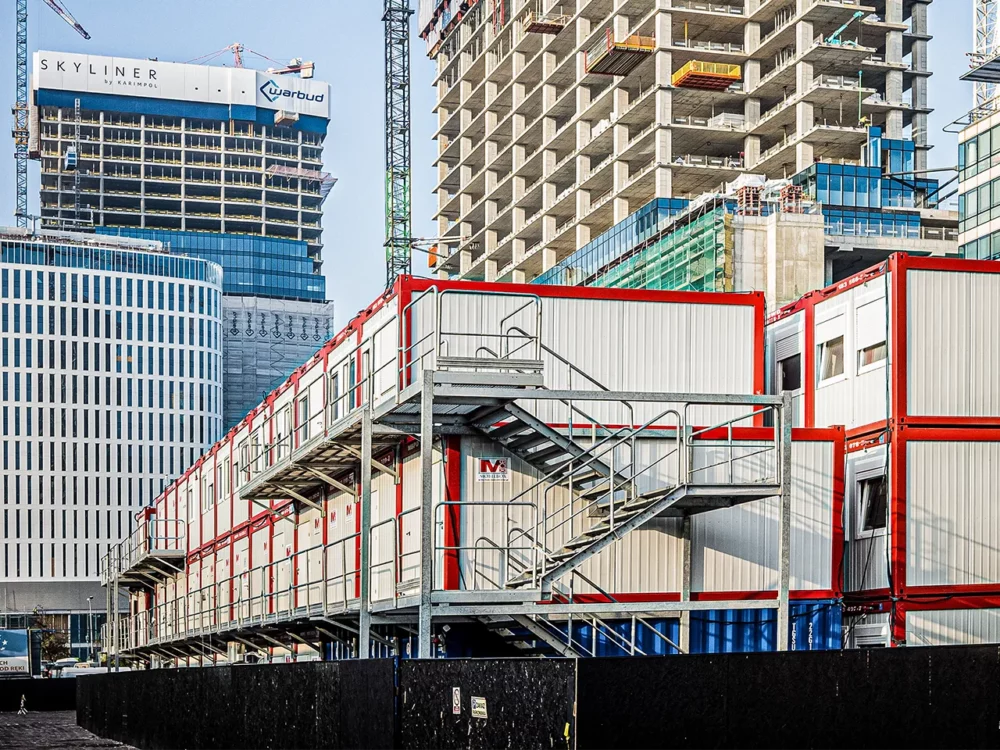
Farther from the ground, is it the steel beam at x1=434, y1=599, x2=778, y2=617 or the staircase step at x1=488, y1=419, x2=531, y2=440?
the staircase step at x1=488, y1=419, x2=531, y2=440

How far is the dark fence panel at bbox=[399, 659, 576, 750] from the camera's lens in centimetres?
1397

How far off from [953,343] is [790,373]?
4.37 m

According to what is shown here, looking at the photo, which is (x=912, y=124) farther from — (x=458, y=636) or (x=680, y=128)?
(x=458, y=636)

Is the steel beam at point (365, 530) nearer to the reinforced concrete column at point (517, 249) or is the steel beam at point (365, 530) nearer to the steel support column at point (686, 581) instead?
the steel support column at point (686, 581)

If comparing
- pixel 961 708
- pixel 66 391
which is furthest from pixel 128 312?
pixel 961 708

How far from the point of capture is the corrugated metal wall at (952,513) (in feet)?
91.2

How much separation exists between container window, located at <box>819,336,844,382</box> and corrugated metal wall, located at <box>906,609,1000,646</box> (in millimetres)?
5001

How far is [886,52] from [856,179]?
15.4m

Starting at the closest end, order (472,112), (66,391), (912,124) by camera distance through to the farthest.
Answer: (912,124) → (472,112) → (66,391)

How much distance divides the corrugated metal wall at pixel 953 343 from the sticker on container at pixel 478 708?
1518 cm

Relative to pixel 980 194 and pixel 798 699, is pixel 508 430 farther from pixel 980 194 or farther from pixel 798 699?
pixel 980 194

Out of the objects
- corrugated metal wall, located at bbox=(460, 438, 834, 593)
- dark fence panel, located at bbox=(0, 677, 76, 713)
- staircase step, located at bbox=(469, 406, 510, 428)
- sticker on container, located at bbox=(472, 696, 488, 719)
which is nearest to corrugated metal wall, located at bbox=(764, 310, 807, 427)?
corrugated metal wall, located at bbox=(460, 438, 834, 593)

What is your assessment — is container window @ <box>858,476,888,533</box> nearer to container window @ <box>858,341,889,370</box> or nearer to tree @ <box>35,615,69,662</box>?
container window @ <box>858,341,889,370</box>

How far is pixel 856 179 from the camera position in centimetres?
11038
